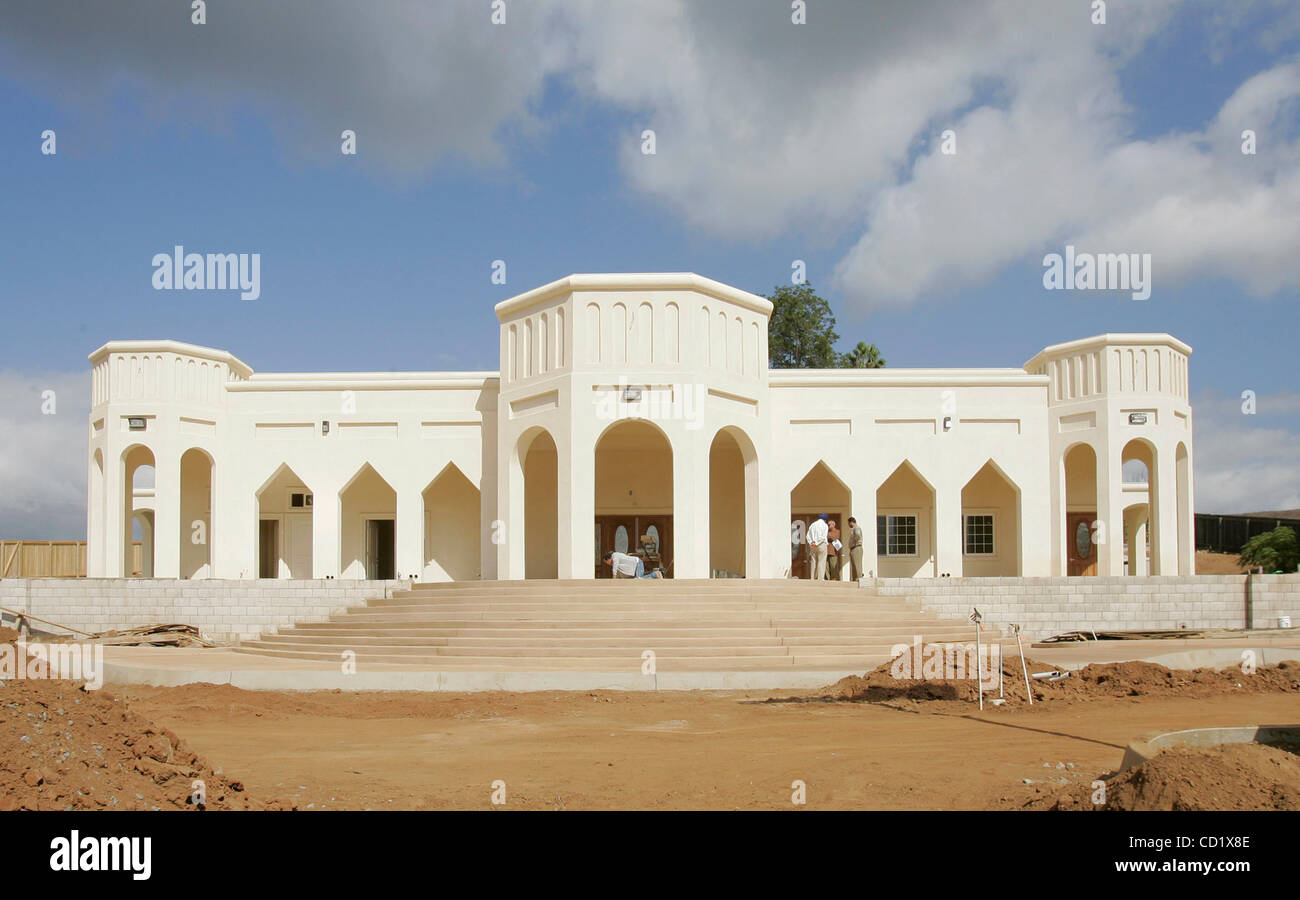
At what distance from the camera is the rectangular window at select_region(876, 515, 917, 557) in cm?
2573

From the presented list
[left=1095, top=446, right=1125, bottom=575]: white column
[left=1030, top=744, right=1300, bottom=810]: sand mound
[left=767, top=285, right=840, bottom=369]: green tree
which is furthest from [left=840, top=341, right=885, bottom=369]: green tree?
[left=1030, top=744, right=1300, bottom=810]: sand mound

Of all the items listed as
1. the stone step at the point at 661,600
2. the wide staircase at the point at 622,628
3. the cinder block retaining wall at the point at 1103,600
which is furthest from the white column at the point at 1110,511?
the stone step at the point at 661,600

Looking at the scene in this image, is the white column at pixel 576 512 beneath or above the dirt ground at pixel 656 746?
above

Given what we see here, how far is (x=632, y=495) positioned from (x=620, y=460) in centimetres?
92

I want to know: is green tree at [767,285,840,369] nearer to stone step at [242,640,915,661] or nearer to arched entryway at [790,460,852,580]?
arched entryway at [790,460,852,580]

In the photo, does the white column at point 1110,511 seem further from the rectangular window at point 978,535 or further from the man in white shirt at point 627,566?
the man in white shirt at point 627,566

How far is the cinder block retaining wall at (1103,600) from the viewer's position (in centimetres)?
1995

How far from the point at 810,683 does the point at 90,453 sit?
1902 cm

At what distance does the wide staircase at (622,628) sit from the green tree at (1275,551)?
68.0ft

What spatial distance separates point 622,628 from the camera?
17078 millimetres
